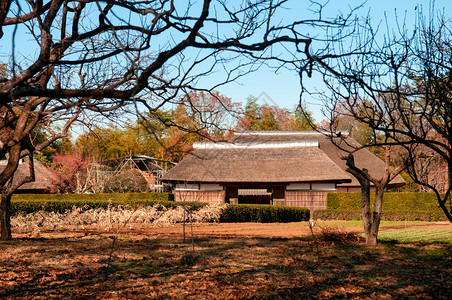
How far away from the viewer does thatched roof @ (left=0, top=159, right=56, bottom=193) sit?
31281 millimetres

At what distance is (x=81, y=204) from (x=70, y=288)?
1350 centimetres

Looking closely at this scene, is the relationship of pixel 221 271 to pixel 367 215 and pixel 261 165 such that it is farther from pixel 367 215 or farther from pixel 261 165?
pixel 261 165

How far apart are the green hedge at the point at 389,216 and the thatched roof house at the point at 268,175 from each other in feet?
7.37

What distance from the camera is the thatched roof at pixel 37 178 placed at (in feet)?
103

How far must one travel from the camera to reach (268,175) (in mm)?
26984

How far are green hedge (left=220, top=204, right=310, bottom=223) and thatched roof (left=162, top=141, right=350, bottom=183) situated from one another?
146 inches

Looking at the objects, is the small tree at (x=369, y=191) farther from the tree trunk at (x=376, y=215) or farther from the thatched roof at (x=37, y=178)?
the thatched roof at (x=37, y=178)

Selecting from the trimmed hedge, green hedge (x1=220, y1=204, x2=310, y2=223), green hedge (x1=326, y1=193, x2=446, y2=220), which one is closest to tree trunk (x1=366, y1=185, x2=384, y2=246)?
the trimmed hedge

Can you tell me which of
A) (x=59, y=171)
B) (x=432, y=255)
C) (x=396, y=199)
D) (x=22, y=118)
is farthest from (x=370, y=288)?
(x=59, y=171)

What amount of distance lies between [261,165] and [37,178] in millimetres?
17081

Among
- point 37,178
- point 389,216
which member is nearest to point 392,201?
point 389,216

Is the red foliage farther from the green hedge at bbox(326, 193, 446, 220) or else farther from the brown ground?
the brown ground

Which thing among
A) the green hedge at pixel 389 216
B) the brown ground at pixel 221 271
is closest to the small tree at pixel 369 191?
the brown ground at pixel 221 271

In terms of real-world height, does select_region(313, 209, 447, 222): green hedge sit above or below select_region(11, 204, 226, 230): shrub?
below
